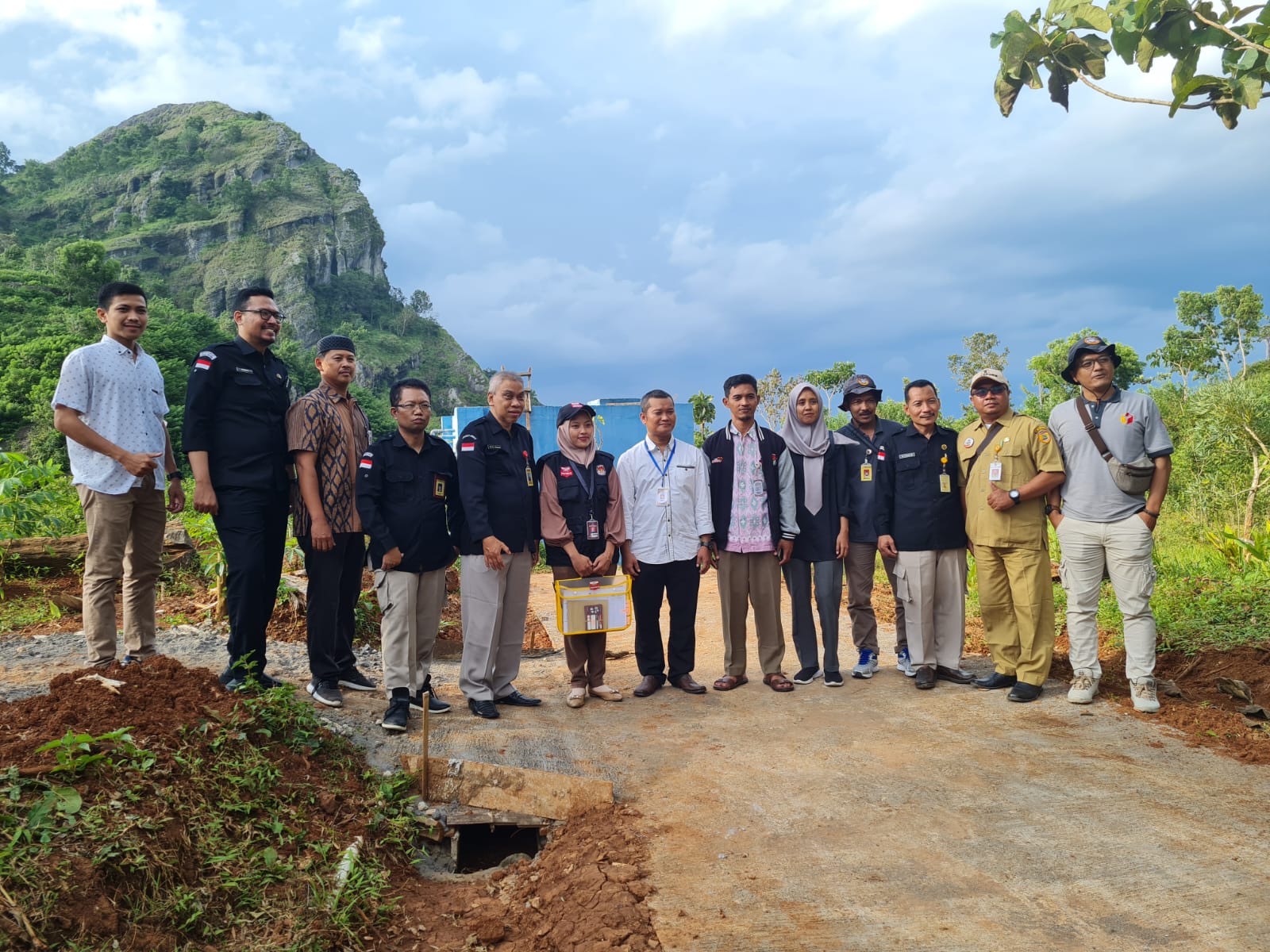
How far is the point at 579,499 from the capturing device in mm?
4852

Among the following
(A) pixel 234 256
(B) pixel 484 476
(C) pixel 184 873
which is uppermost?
(A) pixel 234 256

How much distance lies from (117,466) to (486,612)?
1.89 meters

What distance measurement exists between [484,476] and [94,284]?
5085 centimetres

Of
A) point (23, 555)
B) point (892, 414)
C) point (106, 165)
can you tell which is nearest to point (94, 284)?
point (892, 414)

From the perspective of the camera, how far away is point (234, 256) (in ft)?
260

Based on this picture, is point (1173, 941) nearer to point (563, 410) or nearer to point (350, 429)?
point (563, 410)

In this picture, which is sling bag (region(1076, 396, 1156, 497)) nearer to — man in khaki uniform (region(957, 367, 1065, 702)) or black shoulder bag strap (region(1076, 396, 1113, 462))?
black shoulder bag strap (region(1076, 396, 1113, 462))

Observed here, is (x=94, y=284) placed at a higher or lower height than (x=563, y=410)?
higher

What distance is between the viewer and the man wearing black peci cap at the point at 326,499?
420cm

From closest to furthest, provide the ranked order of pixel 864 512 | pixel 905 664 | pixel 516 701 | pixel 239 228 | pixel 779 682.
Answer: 1. pixel 516 701
2. pixel 779 682
3. pixel 864 512
4. pixel 905 664
5. pixel 239 228

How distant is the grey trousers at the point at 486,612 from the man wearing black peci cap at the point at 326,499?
0.64m

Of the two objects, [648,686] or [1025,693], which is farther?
[648,686]

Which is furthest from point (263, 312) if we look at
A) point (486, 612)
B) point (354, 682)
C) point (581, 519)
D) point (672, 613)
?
point (672, 613)

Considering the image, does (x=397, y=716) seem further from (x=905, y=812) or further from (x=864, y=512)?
(x=864, y=512)
